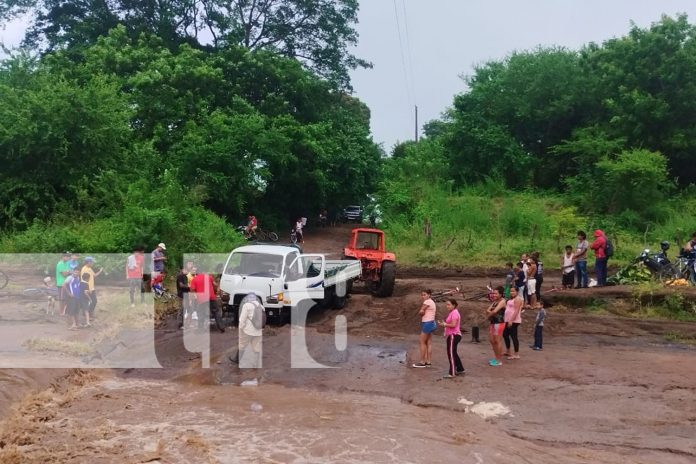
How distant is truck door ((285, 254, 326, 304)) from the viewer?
1555cm

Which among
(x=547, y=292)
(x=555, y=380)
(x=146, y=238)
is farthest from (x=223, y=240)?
(x=555, y=380)

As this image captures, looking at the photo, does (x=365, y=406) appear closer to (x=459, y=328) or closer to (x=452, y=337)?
(x=452, y=337)

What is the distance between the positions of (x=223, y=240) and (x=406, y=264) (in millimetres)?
7080

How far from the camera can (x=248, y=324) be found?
40.5ft

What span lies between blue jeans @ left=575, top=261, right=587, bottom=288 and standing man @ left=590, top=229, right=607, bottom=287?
1.18 feet

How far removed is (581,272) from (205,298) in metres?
10.3

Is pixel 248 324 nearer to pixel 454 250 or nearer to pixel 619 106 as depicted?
pixel 454 250

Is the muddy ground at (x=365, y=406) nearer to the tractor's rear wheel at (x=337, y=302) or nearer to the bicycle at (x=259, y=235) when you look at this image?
the tractor's rear wheel at (x=337, y=302)

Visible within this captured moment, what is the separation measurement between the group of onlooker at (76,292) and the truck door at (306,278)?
4.31m

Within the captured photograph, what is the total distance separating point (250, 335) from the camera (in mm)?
12438

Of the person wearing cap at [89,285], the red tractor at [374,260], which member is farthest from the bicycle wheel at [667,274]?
the person wearing cap at [89,285]

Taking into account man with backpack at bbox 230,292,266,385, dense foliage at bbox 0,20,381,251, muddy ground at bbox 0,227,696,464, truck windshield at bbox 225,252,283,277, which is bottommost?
muddy ground at bbox 0,227,696,464

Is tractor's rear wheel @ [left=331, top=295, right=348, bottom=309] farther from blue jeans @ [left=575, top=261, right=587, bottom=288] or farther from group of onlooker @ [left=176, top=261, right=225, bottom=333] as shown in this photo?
blue jeans @ [left=575, top=261, right=587, bottom=288]

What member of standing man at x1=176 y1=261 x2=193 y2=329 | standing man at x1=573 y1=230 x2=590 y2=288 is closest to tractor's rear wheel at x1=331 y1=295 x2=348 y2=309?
standing man at x1=176 y1=261 x2=193 y2=329
